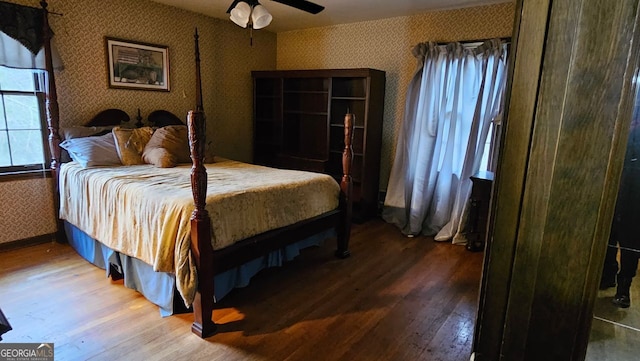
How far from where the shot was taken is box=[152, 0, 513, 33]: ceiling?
3.63 m

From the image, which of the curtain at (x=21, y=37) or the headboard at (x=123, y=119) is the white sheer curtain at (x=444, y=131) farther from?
the curtain at (x=21, y=37)

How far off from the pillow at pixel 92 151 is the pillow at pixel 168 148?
28 cm

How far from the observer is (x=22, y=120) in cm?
316

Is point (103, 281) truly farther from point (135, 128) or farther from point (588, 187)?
point (588, 187)

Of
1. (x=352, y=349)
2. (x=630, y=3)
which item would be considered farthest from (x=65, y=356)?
(x=630, y=3)

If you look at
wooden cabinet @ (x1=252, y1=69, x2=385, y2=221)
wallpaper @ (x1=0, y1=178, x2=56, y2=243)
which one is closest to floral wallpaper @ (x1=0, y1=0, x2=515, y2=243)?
wallpaper @ (x1=0, y1=178, x2=56, y2=243)

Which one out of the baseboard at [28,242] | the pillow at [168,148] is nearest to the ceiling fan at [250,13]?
the pillow at [168,148]

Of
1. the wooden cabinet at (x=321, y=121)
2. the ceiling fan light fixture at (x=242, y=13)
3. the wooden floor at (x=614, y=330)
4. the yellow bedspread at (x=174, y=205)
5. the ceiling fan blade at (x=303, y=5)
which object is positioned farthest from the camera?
the wooden cabinet at (x=321, y=121)

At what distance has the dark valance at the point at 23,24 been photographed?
112 inches

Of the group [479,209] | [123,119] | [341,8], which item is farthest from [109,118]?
[479,209]

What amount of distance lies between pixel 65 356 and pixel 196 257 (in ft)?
2.64

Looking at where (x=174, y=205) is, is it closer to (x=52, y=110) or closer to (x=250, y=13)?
(x=250, y=13)

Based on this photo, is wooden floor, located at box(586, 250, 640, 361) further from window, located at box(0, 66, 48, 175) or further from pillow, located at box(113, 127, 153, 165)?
window, located at box(0, 66, 48, 175)

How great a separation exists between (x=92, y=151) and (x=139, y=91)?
1038mm
